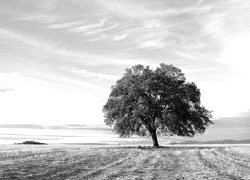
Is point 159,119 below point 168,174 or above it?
above

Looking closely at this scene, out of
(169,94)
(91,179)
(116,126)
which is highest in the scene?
(169,94)

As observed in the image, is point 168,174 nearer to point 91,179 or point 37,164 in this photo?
point 91,179

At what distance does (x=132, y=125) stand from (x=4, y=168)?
47232mm

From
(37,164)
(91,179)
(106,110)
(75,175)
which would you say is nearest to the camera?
(91,179)

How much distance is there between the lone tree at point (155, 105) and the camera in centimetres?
6925

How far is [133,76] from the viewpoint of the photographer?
72.4 meters

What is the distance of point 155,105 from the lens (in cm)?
6988

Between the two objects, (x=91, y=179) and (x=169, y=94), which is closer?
(x=91, y=179)

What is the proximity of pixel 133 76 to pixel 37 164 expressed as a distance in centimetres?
4519

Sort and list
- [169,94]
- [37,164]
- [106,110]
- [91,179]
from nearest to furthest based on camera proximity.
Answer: [91,179]
[37,164]
[169,94]
[106,110]

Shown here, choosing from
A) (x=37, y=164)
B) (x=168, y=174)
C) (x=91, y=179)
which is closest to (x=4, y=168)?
(x=37, y=164)

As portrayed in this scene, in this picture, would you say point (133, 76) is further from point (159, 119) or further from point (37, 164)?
point (37, 164)

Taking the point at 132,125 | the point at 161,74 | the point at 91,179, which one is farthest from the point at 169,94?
the point at 91,179

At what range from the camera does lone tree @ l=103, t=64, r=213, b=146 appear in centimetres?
6925
